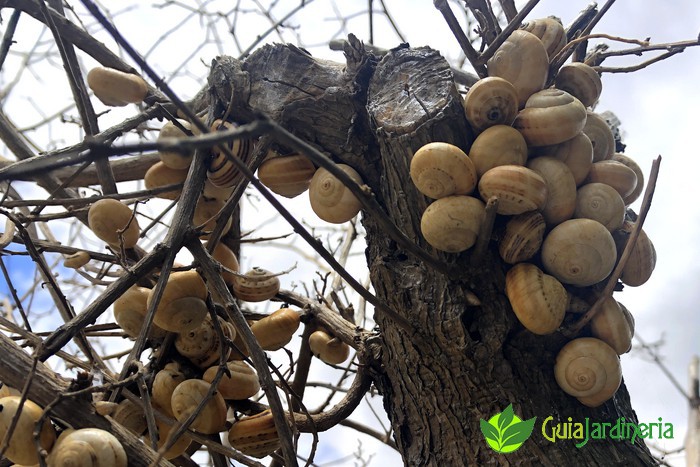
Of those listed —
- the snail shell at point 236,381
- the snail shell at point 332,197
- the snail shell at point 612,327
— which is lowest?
the snail shell at point 236,381

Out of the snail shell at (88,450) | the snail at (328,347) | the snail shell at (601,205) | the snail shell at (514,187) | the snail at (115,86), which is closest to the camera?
the snail shell at (88,450)

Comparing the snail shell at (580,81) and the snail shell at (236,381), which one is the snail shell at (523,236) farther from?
the snail shell at (236,381)

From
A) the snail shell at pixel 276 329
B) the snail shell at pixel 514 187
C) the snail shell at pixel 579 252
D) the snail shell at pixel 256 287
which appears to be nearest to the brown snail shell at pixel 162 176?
the snail shell at pixel 256 287

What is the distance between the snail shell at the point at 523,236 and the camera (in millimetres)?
1105

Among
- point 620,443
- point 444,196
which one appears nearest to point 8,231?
point 444,196

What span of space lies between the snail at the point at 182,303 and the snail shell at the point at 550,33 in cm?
88

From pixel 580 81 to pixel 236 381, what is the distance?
975 mm

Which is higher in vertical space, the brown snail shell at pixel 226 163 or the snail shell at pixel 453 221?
the brown snail shell at pixel 226 163

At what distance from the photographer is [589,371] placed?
3.60 feet

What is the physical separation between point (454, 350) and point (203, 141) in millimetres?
751

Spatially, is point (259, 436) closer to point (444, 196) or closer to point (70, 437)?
point (70, 437)

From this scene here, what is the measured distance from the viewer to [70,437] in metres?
0.90

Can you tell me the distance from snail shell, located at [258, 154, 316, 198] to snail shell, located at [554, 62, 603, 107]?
1.87ft

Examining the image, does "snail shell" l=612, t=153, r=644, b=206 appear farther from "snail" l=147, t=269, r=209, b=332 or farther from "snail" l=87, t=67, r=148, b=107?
"snail" l=87, t=67, r=148, b=107
